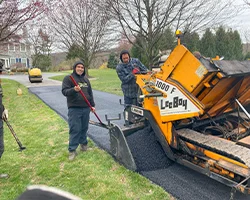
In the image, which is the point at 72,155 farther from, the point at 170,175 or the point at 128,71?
the point at 128,71

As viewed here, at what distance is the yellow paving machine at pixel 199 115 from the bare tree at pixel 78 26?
52.3ft

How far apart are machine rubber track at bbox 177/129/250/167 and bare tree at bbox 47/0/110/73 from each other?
16.4m

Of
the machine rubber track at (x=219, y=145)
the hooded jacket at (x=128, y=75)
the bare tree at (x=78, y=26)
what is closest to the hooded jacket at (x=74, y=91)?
the hooded jacket at (x=128, y=75)

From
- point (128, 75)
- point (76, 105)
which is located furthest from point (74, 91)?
point (128, 75)

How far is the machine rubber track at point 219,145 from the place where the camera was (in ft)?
9.11

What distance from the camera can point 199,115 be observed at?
11.5 ft

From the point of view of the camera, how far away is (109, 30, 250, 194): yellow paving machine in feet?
9.60

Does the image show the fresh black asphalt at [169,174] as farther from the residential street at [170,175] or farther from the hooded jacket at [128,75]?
the hooded jacket at [128,75]

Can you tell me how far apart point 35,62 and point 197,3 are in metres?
38.4

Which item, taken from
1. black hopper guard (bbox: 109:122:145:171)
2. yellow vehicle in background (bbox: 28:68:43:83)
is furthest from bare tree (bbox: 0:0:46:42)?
yellow vehicle in background (bbox: 28:68:43:83)

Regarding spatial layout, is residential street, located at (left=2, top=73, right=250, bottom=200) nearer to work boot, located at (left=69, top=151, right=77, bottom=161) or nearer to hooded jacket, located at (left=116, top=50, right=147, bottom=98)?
work boot, located at (left=69, top=151, right=77, bottom=161)

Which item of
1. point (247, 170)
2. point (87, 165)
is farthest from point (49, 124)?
point (247, 170)

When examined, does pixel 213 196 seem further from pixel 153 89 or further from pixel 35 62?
pixel 35 62

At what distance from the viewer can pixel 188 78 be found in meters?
3.20
